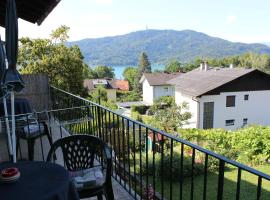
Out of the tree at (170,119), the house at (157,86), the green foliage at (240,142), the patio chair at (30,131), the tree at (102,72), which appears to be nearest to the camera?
the patio chair at (30,131)

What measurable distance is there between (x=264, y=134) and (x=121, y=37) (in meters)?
182

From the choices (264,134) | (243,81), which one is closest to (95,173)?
(264,134)

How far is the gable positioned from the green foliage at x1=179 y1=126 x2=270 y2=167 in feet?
21.0

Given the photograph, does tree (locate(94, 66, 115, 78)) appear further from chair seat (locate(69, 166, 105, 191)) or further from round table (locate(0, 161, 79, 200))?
round table (locate(0, 161, 79, 200))

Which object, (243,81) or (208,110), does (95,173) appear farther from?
(243,81)

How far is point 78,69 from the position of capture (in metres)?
12.0

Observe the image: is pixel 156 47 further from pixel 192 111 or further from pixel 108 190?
pixel 108 190

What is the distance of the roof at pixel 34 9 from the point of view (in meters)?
4.17

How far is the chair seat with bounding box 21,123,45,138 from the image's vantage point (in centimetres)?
336

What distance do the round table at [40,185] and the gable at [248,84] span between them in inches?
703

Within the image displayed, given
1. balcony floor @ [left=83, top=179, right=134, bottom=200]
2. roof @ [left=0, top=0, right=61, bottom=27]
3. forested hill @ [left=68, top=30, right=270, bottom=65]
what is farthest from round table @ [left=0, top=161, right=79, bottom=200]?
forested hill @ [left=68, top=30, right=270, bottom=65]

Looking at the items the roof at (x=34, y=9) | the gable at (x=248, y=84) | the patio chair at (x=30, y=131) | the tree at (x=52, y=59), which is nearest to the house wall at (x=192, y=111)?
the gable at (x=248, y=84)

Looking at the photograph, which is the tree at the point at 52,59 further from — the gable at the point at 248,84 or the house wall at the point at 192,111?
the gable at the point at 248,84

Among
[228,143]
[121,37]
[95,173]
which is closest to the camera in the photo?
[95,173]
